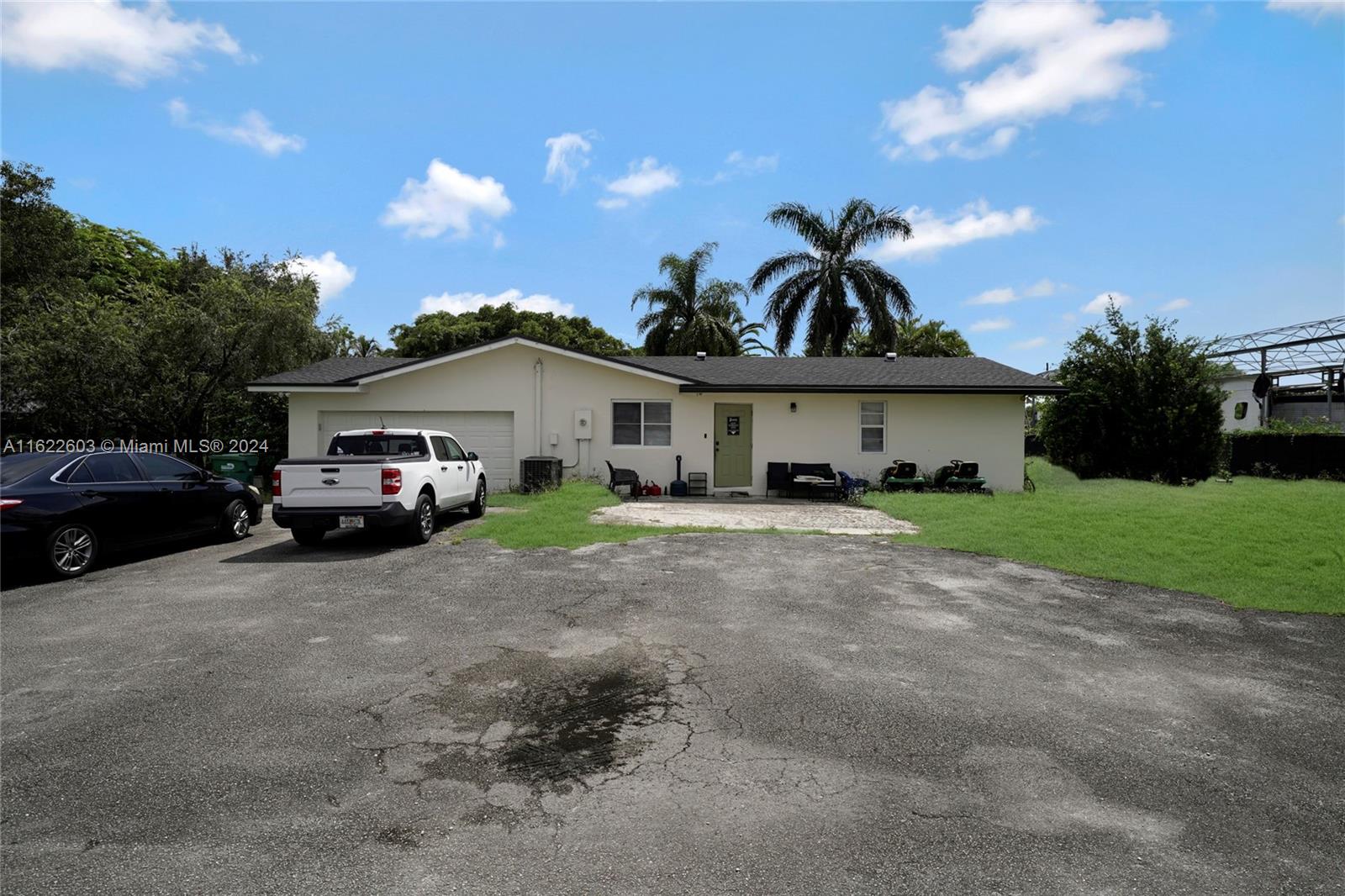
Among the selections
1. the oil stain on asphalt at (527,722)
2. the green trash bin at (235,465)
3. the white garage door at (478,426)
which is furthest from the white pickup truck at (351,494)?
the green trash bin at (235,465)

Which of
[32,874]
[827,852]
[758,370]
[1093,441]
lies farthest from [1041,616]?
[1093,441]

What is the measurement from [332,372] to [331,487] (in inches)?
417

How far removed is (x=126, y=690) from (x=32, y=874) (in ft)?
7.44

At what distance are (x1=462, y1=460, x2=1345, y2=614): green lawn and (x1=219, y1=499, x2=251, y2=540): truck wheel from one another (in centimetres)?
340

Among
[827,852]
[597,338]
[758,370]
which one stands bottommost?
[827,852]

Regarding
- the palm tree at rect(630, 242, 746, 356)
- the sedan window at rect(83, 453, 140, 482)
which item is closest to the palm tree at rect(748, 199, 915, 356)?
the palm tree at rect(630, 242, 746, 356)

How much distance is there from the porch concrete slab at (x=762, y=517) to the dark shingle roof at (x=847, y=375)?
3.45 meters

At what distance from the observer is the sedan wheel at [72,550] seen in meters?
8.20

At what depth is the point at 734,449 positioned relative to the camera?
18.7m

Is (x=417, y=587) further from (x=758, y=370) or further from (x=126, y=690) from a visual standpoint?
(x=758, y=370)

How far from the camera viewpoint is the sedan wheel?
8195 millimetres

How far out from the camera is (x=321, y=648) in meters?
5.69

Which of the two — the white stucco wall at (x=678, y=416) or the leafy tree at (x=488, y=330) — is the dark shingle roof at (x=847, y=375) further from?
the leafy tree at (x=488, y=330)

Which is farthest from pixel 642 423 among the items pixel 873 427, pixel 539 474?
pixel 873 427
